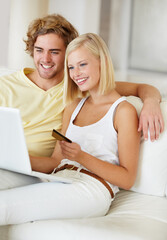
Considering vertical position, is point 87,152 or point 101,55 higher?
point 101,55

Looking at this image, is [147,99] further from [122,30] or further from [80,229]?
[122,30]

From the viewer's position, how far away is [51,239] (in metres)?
1.28

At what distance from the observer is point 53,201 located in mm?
1334

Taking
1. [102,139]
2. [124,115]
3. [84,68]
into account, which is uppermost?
[84,68]

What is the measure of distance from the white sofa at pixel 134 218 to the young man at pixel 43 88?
287 mm

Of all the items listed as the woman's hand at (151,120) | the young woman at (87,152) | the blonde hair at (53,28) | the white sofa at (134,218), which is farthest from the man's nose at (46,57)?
the woman's hand at (151,120)

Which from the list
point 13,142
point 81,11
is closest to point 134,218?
point 13,142

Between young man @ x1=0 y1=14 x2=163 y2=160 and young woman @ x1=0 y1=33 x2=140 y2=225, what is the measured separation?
0.11 metres

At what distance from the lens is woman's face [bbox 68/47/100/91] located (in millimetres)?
1673

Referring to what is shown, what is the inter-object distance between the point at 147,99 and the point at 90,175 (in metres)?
0.43

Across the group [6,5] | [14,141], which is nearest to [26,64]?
[6,5]

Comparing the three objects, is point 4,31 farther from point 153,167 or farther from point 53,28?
point 153,167

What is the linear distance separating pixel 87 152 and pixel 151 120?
30 cm

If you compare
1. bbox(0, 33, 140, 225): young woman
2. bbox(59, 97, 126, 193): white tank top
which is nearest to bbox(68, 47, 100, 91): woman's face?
bbox(0, 33, 140, 225): young woman
